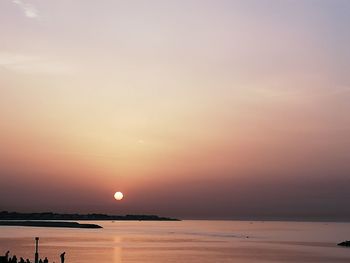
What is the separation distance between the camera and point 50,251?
79.6 metres

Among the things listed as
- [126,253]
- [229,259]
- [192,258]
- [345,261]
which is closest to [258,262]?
[229,259]

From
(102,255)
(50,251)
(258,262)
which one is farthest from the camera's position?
(50,251)

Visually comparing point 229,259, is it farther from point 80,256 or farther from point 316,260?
point 80,256

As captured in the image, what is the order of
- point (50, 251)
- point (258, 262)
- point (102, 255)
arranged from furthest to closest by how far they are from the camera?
point (50, 251) < point (102, 255) < point (258, 262)

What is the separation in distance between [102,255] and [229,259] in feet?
55.3

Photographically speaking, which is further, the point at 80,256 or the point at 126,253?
the point at 126,253

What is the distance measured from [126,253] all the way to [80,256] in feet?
31.0

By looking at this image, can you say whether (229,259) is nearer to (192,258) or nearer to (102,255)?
(192,258)

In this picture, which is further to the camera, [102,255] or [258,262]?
[102,255]

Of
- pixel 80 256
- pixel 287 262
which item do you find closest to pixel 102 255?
pixel 80 256

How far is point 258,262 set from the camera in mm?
69312

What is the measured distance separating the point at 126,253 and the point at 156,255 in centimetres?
499

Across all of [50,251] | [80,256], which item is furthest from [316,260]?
[50,251]

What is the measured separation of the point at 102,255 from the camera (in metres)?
73.9
